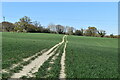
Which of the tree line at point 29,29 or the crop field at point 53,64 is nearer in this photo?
the crop field at point 53,64

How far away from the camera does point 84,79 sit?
9.41 meters

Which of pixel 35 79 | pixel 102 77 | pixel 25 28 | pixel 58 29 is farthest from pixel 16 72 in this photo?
pixel 58 29

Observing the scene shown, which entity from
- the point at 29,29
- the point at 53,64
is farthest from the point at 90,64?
the point at 29,29

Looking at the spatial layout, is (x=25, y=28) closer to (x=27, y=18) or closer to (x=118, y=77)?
(x=27, y=18)

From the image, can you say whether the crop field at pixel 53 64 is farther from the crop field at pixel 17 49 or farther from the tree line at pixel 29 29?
the tree line at pixel 29 29

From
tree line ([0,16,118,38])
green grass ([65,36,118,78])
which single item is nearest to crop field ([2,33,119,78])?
green grass ([65,36,118,78])

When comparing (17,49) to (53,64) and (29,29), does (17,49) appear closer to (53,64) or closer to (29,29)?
(53,64)

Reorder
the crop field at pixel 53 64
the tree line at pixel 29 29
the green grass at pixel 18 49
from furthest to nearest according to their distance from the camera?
1. the tree line at pixel 29 29
2. the green grass at pixel 18 49
3. the crop field at pixel 53 64

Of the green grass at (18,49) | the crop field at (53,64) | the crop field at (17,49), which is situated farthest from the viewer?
the green grass at (18,49)

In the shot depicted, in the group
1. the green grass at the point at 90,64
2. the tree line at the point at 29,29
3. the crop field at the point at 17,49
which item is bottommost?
the green grass at the point at 90,64

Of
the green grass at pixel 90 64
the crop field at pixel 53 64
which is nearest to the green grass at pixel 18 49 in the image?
the crop field at pixel 53 64

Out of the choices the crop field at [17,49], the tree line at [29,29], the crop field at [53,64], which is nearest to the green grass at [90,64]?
the crop field at [53,64]

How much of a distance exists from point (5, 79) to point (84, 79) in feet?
15.0

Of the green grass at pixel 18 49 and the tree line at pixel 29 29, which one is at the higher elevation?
the tree line at pixel 29 29
